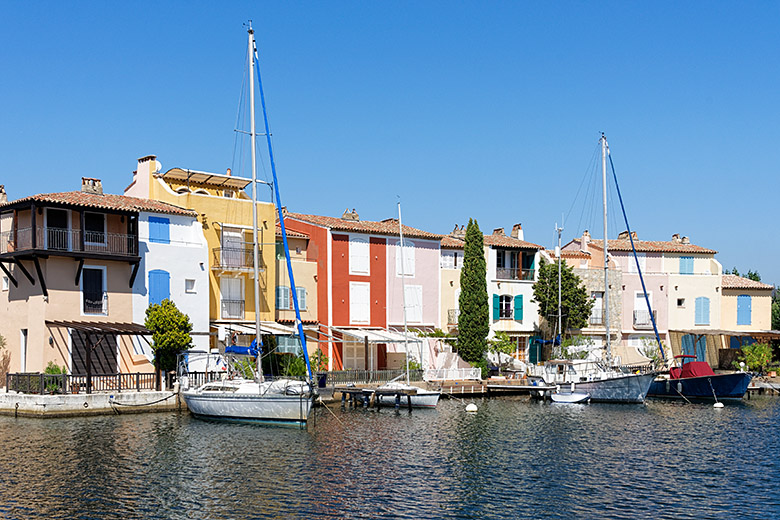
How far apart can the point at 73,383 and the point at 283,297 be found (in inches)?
573

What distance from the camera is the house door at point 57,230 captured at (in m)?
39.3

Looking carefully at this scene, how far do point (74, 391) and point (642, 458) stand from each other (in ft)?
75.7

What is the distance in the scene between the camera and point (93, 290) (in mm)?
40688

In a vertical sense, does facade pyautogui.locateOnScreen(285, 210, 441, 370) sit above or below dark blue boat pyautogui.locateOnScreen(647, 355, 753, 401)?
above

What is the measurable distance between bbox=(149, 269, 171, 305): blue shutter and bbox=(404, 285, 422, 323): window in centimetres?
1645

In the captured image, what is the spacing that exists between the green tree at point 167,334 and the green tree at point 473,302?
1809 cm

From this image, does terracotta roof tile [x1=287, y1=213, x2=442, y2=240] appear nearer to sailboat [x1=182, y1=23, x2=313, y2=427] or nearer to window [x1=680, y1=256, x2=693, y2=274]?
sailboat [x1=182, y1=23, x2=313, y2=427]

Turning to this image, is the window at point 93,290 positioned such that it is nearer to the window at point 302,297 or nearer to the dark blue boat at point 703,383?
the window at point 302,297

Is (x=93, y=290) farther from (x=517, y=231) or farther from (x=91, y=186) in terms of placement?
(x=517, y=231)

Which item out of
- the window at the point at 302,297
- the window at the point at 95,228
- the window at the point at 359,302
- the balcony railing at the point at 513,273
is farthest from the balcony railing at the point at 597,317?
the window at the point at 95,228

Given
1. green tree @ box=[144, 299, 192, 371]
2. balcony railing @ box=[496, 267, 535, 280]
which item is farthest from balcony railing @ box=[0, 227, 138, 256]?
balcony railing @ box=[496, 267, 535, 280]

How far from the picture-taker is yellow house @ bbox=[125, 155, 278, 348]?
45469 millimetres

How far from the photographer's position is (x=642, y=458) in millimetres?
28453

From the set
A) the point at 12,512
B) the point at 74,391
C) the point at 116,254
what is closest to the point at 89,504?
the point at 12,512
